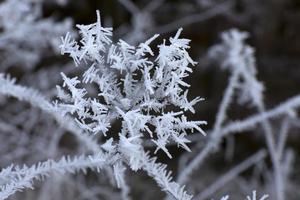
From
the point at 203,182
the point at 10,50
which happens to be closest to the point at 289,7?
the point at 203,182

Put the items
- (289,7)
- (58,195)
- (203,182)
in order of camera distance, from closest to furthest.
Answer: (58,195) < (203,182) < (289,7)

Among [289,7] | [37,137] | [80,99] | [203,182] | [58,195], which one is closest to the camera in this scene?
[80,99]

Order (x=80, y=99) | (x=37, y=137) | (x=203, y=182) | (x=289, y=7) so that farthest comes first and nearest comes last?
(x=289, y=7) → (x=203, y=182) → (x=37, y=137) → (x=80, y=99)

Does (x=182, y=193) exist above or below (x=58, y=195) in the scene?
below

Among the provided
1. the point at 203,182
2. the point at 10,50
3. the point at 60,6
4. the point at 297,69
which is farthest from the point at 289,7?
the point at 10,50

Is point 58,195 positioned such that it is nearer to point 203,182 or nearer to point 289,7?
point 203,182

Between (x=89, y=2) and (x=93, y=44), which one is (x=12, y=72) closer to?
(x=89, y=2)

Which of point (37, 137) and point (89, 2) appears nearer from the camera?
point (37, 137)

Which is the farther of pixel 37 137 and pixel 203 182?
pixel 203 182

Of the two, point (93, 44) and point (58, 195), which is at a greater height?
point (58, 195)

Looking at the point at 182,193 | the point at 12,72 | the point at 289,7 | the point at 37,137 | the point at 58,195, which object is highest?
the point at 12,72
